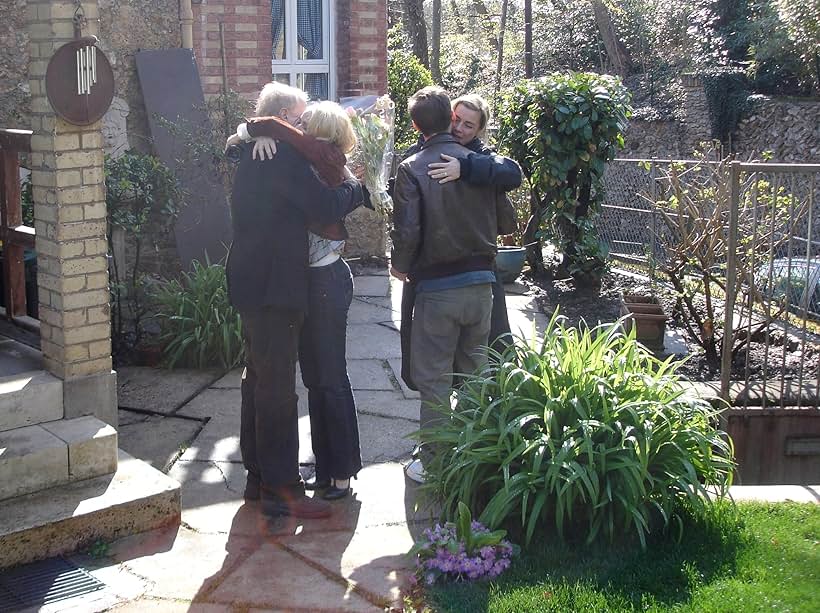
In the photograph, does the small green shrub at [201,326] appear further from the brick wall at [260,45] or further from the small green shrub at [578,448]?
the brick wall at [260,45]

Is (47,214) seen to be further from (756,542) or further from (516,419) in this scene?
(756,542)

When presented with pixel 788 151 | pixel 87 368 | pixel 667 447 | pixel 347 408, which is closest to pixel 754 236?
pixel 667 447

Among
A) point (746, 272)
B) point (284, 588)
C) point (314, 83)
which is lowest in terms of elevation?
point (284, 588)

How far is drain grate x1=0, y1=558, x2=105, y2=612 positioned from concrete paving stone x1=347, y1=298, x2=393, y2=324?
14.1 feet

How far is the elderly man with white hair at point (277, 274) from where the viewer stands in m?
4.13

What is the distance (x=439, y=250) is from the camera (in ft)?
14.8

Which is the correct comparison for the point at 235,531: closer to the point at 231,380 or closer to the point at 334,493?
the point at 334,493

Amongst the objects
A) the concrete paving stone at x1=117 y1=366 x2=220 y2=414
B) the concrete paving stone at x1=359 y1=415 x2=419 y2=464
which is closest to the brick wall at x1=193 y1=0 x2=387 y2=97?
the concrete paving stone at x1=117 y1=366 x2=220 y2=414

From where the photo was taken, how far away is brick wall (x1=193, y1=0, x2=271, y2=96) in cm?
927

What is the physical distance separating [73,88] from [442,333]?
1984 mm

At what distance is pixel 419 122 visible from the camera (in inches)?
181

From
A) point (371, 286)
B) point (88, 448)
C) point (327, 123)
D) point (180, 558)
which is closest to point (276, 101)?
point (327, 123)

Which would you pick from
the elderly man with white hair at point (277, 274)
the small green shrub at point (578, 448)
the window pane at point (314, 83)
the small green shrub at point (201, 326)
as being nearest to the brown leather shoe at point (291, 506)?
the elderly man with white hair at point (277, 274)

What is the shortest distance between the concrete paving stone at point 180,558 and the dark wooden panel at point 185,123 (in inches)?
168
